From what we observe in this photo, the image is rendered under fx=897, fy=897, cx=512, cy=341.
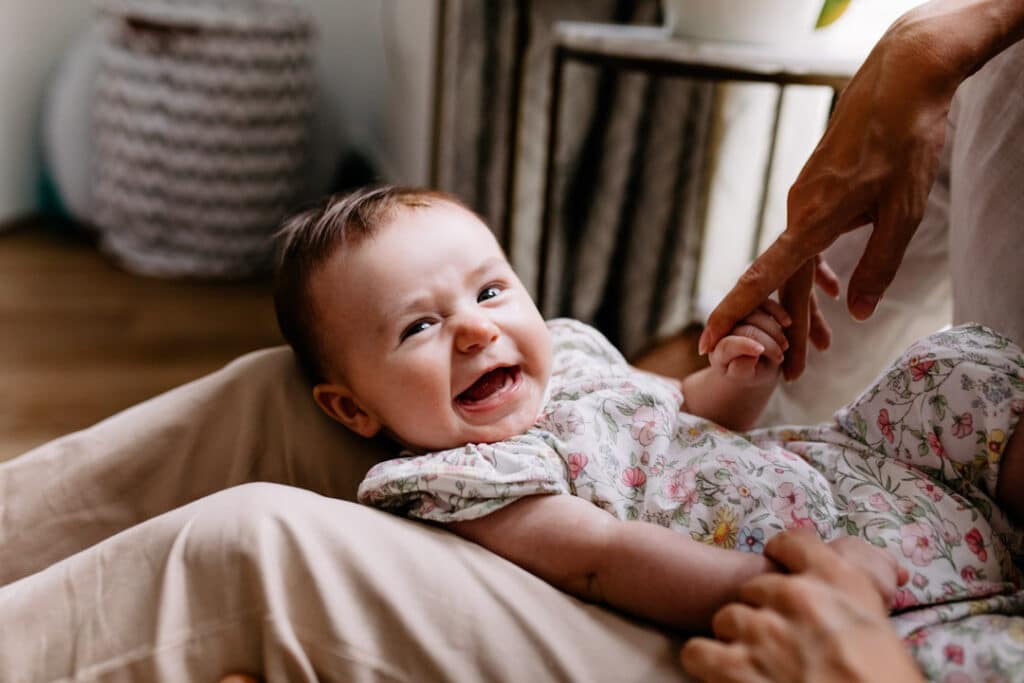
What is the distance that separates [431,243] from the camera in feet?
2.55

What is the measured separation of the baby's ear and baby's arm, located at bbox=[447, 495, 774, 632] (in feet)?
0.52

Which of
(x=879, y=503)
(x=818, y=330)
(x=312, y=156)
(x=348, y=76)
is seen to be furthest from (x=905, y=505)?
(x=348, y=76)

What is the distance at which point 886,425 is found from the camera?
74 cm

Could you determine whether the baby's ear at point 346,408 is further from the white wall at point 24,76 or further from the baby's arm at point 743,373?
the white wall at point 24,76

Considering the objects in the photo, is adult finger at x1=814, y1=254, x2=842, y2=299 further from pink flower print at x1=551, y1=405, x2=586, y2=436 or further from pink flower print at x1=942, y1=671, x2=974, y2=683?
pink flower print at x1=942, y1=671, x2=974, y2=683

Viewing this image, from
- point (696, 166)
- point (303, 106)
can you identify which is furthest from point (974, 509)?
point (303, 106)

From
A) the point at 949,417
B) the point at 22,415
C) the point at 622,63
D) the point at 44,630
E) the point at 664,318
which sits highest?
the point at 622,63

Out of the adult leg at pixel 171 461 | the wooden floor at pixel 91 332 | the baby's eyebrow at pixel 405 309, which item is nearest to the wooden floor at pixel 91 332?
the wooden floor at pixel 91 332

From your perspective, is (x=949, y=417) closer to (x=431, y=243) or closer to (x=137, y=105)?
(x=431, y=243)

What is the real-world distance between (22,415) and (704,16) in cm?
130

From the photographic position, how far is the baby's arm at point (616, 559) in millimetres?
589

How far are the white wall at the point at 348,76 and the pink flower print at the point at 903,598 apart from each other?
180 cm

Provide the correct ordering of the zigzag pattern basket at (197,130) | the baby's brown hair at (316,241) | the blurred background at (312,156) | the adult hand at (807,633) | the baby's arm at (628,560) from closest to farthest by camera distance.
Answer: the adult hand at (807,633) → the baby's arm at (628,560) → the baby's brown hair at (316,241) → the blurred background at (312,156) → the zigzag pattern basket at (197,130)

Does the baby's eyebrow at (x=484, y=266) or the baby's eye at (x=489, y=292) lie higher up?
the baby's eyebrow at (x=484, y=266)
